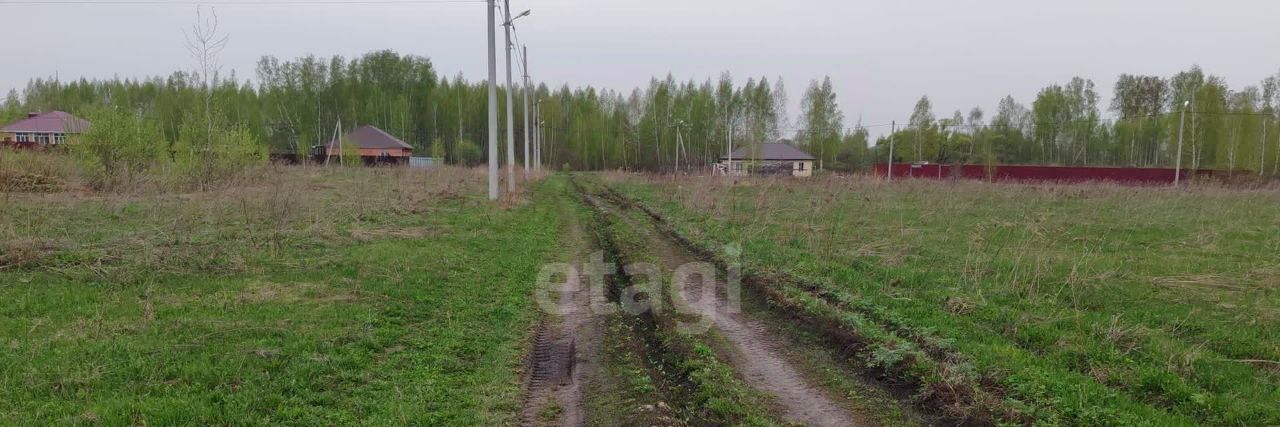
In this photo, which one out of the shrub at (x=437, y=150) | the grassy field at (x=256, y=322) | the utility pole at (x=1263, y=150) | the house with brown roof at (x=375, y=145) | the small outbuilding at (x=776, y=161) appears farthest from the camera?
the small outbuilding at (x=776, y=161)

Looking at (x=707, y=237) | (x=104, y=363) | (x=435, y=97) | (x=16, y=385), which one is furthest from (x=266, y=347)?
(x=435, y=97)

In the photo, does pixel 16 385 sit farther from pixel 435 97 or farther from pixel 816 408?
pixel 435 97

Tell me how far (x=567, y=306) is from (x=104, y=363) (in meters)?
3.87

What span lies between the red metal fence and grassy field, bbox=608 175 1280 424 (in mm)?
25297

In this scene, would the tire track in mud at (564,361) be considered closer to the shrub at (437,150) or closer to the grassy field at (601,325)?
the grassy field at (601,325)

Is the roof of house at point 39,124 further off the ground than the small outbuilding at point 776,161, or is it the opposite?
the roof of house at point 39,124

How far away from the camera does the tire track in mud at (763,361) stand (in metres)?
4.24

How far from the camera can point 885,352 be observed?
17.3ft

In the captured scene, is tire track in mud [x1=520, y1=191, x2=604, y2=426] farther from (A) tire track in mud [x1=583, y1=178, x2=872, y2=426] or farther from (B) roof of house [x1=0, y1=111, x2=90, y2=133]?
(B) roof of house [x1=0, y1=111, x2=90, y2=133]

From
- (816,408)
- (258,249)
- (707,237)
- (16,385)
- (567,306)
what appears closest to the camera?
(16,385)

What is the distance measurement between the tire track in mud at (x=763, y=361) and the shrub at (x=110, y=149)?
18.8 meters

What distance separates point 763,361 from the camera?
528cm

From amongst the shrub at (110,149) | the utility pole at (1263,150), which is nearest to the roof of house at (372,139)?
the shrub at (110,149)

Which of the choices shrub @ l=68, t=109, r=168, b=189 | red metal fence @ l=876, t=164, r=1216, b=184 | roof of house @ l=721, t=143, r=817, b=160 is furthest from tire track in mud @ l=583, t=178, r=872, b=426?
roof of house @ l=721, t=143, r=817, b=160
